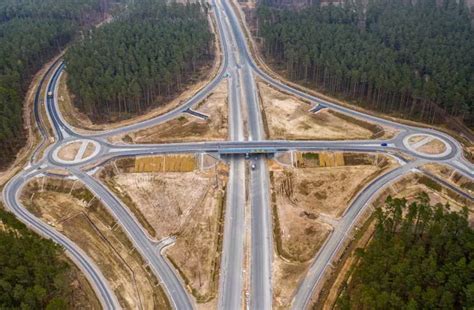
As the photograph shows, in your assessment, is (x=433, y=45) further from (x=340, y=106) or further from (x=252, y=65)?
(x=252, y=65)

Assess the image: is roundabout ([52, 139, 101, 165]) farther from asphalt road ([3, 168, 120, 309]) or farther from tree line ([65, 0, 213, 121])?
tree line ([65, 0, 213, 121])

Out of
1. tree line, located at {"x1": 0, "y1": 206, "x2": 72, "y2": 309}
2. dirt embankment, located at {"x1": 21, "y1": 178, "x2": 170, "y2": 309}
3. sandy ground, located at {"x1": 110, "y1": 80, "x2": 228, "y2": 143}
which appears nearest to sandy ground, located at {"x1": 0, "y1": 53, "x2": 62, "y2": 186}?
dirt embankment, located at {"x1": 21, "y1": 178, "x2": 170, "y2": 309}

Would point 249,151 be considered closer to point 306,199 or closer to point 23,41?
point 306,199

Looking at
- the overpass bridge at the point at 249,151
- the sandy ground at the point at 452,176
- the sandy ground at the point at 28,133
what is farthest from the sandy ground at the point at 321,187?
the sandy ground at the point at 28,133

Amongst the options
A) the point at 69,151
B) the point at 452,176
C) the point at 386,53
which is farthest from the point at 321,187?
the point at 69,151

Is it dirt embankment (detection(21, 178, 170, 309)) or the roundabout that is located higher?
the roundabout

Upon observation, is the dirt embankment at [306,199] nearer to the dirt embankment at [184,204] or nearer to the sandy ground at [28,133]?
the dirt embankment at [184,204]

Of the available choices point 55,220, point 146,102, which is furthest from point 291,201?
point 146,102
